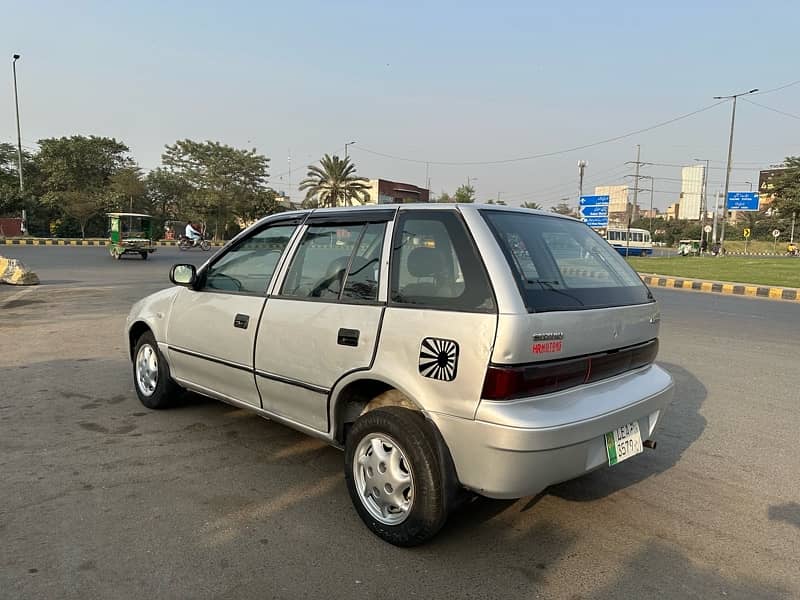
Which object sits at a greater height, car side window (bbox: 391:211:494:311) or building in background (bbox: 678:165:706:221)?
building in background (bbox: 678:165:706:221)

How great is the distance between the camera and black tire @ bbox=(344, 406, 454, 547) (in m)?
2.54

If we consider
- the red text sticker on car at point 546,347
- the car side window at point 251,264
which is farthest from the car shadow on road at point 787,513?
the car side window at point 251,264

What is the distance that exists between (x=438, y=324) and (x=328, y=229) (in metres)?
1.15

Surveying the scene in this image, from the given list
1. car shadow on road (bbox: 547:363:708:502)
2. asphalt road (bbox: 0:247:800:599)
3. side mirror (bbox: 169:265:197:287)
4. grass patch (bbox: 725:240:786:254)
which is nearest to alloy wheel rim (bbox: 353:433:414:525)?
asphalt road (bbox: 0:247:800:599)

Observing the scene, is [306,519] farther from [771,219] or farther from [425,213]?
[771,219]

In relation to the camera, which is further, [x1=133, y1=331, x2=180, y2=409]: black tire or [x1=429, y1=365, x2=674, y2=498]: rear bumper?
[x1=133, y1=331, x2=180, y2=409]: black tire

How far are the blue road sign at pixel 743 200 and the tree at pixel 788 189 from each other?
3745 mm

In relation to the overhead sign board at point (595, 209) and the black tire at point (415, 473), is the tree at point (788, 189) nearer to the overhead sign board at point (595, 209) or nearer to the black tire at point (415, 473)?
the overhead sign board at point (595, 209)

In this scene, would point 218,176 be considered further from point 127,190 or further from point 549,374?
point 549,374

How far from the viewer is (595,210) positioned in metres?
35.1

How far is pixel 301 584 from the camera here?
243cm

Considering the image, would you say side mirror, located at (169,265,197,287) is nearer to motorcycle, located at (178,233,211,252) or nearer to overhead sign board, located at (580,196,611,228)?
motorcycle, located at (178,233,211,252)

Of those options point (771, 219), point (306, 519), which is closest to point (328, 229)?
point (306, 519)

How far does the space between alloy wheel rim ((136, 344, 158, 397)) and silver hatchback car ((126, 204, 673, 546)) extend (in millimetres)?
1134
